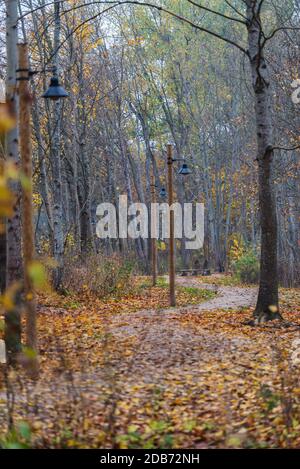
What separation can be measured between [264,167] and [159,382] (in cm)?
515

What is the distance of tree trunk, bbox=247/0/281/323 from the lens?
10.6 meters

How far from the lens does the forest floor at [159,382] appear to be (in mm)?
4828

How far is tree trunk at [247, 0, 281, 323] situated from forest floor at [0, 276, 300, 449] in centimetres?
67

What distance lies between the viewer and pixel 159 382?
6973 millimetres

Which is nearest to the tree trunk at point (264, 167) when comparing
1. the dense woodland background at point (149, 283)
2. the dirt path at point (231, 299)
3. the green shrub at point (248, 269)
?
the dense woodland background at point (149, 283)

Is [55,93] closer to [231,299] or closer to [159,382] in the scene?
[159,382]

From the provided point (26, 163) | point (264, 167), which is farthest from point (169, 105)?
point (26, 163)

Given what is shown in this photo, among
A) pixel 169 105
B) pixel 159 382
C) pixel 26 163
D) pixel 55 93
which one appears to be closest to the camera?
pixel 26 163

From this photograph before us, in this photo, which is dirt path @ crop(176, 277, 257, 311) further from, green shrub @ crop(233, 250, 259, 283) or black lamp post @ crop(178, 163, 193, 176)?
black lamp post @ crop(178, 163, 193, 176)

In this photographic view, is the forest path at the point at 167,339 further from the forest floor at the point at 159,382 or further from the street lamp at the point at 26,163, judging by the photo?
the street lamp at the point at 26,163

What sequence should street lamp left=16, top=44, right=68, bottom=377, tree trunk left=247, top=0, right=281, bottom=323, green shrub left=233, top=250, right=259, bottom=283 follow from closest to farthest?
street lamp left=16, top=44, right=68, bottom=377, tree trunk left=247, top=0, right=281, bottom=323, green shrub left=233, top=250, right=259, bottom=283

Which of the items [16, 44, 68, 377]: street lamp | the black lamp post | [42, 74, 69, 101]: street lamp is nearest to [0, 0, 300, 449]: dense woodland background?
[16, 44, 68, 377]: street lamp

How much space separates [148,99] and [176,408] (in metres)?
26.9

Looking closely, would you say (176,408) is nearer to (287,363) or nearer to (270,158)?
(287,363)
